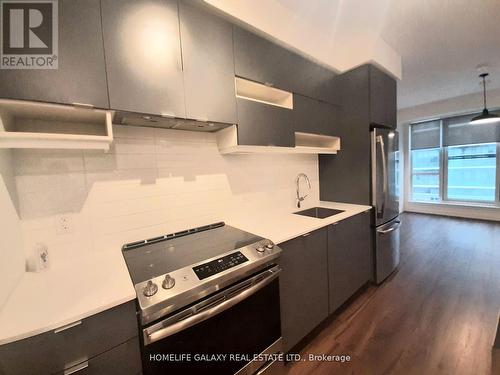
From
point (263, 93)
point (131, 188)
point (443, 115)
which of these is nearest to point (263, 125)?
point (263, 93)

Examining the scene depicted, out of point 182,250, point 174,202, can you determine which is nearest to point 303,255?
point 182,250

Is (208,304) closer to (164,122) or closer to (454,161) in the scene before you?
(164,122)

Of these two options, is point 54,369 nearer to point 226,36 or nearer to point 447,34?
point 226,36

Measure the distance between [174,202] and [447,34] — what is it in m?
3.21

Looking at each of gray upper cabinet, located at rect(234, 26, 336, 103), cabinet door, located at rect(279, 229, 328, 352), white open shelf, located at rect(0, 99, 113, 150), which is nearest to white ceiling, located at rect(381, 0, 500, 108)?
gray upper cabinet, located at rect(234, 26, 336, 103)

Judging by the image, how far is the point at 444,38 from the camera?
7.29ft

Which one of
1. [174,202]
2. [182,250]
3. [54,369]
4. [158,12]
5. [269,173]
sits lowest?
[54,369]

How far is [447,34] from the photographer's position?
216 centimetres

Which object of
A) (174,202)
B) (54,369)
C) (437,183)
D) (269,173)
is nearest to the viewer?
(54,369)

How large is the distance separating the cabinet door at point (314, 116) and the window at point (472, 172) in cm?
439

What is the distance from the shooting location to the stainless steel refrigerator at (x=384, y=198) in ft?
6.66

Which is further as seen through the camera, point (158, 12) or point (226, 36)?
point (226, 36)

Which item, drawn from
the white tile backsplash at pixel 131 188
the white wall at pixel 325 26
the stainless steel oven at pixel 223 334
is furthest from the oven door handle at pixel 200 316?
the white wall at pixel 325 26

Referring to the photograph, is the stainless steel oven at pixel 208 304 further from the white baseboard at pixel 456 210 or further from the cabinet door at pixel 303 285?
the white baseboard at pixel 456 210
